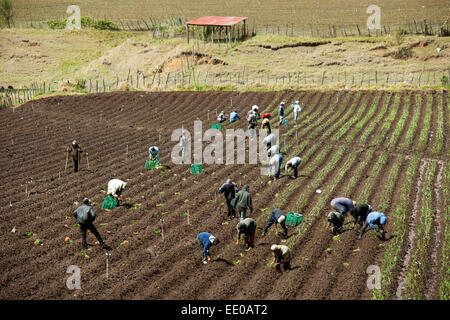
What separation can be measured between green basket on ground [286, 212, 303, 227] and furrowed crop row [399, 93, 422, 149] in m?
10.3

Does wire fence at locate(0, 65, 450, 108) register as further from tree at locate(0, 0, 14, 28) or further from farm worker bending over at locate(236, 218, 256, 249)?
tree at locate(0, 0, 14, 28)

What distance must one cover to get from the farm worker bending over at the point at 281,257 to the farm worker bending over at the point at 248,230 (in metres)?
1.02

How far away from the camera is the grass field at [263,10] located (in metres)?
52.4

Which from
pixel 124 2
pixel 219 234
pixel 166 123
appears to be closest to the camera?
pixel 219 234

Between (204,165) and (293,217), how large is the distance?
6.64 meters

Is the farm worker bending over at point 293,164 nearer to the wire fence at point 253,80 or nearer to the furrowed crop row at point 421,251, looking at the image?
the furrowed crop row at point 421,251

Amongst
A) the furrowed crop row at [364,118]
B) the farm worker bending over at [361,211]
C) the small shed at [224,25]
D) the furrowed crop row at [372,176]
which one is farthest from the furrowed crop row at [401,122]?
the small shed at [224,25]

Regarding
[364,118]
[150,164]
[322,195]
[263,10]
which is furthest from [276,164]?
[263,10]

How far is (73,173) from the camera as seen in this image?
18.3 m

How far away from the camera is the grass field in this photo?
5241cm

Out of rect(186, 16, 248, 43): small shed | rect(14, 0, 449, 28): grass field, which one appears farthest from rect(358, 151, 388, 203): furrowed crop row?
rect(14, 0, 449, 28): grass field
